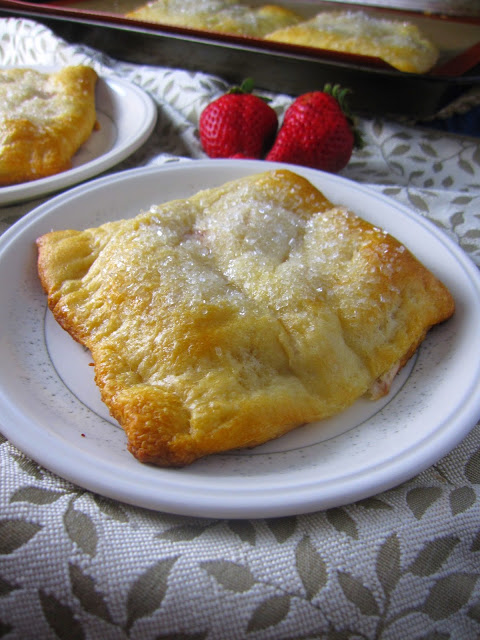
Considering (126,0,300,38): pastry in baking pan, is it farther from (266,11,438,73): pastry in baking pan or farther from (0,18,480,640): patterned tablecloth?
(0,18,480,640): patterned tablecloth

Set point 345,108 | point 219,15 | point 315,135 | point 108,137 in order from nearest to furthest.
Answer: point 315,135, point 345,108, point 108,137, point 219,15

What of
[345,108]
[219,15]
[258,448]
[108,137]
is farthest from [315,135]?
[219,15]

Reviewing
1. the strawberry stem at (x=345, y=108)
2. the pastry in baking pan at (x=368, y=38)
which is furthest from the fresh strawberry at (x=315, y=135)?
the pastry in baking pan at (x=368, y=38)

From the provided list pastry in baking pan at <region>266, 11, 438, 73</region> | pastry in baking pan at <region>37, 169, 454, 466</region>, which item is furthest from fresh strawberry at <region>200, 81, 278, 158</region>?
pastry in baking pan at <region>266, 11, 438, 73</region>

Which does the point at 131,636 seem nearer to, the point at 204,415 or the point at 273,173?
the point at 204,415

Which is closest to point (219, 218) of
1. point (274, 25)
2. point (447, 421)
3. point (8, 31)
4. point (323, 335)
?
point (323, 335)

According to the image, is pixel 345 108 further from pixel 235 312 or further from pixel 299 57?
pixel 235 312
